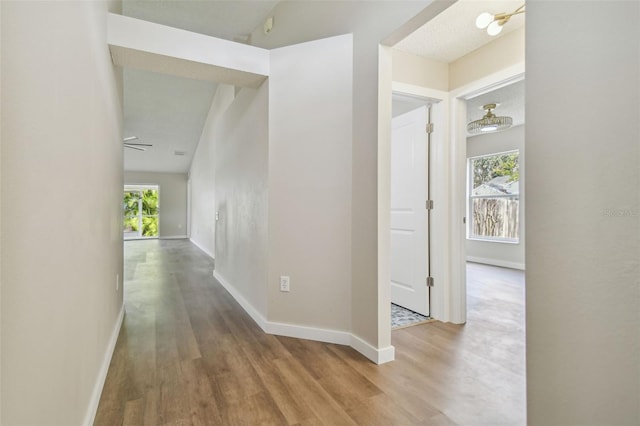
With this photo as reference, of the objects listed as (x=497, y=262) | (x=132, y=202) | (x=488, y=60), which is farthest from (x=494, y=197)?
(x=132, y=202)

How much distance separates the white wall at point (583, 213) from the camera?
939 millimetres

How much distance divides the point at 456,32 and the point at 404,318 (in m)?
2.58

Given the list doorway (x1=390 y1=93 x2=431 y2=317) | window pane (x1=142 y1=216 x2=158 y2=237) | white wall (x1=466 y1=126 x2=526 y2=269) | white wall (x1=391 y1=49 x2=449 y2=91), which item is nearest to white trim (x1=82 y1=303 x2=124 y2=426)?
doorway (x1=390 y1=93 x2=431 y2=317)

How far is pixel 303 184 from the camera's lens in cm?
255

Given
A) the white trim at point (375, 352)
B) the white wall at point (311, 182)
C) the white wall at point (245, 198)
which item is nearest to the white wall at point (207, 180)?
the white wall at point (245, 198)

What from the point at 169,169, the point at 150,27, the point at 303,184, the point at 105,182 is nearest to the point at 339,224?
the point at 303,184

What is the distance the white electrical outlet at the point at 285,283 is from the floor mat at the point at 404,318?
101 centimetres

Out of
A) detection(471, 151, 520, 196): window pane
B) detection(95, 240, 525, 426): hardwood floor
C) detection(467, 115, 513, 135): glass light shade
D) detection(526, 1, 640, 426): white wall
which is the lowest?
detection(95, 240, 525, 426): hardwood floor

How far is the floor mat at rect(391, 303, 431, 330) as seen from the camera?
2865 mm

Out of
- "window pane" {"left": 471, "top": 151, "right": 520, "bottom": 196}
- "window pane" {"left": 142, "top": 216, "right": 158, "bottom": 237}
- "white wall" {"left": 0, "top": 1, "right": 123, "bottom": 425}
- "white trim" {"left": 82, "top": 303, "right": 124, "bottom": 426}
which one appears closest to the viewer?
"white wall" {"left": 0, "top": 1, "right": 123, "bottom": 425}

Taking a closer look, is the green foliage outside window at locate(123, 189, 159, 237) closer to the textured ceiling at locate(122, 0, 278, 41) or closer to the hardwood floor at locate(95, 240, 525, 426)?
the textured ceiling at locate(122, 0, 278, 41)

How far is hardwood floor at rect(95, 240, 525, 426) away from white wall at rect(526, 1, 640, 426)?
641mm

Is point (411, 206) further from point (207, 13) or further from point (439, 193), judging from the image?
point (207, 13)

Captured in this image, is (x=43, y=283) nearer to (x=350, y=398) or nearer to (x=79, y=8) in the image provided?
(x=79, y=8)
